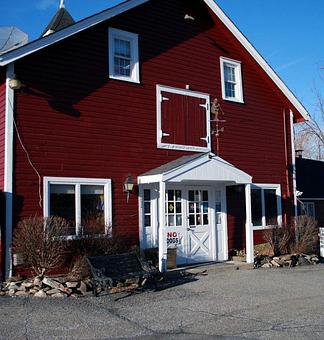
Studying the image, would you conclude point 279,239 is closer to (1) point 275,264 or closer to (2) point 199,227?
(1) point 275,264

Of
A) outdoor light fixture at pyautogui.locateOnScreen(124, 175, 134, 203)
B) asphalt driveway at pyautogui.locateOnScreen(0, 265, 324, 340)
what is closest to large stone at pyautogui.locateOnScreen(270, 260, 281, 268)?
asphalt driveway at pyautogui.locateOnScreen(0, 265, 324, 340)

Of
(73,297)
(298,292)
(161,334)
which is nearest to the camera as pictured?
(161,334)

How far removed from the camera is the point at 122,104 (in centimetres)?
1331

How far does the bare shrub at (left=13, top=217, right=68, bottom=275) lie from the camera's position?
10.4 metres

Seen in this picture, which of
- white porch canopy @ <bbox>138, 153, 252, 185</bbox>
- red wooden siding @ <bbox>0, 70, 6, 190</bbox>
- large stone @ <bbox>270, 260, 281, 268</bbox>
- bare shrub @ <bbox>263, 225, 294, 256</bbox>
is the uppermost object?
red wooden siding @ <bbox>0, 70, 6, 190</bbox>

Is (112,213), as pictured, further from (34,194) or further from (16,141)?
(16,141)

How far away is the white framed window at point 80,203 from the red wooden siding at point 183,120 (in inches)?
103

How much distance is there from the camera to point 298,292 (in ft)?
34.6

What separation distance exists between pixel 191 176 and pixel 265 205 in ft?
15.7

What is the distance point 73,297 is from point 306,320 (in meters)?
4.48

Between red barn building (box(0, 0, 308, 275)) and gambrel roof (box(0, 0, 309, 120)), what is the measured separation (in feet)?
0.12

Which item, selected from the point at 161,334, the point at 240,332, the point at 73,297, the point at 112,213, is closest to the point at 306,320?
the point at 240,332

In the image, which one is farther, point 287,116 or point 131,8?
point 287,116

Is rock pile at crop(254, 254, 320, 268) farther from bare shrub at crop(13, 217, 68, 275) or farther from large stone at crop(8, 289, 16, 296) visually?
large stone at crop(8, 289, 16, 296)
